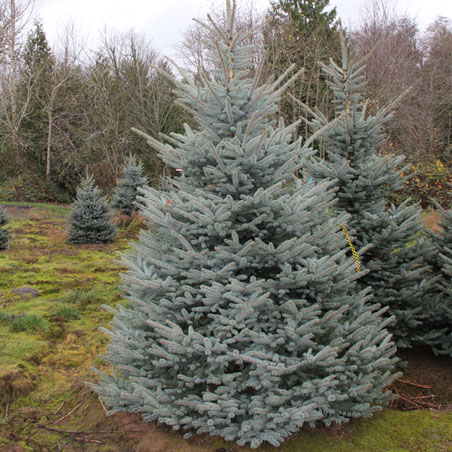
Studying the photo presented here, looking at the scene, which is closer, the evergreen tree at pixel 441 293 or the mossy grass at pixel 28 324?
the evergreen tree at pixel 441 293

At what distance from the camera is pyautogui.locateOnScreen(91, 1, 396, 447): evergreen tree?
105 inches

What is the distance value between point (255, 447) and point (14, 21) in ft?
86.0

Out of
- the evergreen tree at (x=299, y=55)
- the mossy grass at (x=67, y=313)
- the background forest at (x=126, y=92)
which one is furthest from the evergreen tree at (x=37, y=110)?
the mossy grass at (x=67, y=313)

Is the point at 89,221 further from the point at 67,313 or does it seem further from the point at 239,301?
the point at 239,301

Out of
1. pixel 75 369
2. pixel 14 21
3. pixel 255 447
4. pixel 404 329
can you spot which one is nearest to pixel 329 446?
pixel 255 447

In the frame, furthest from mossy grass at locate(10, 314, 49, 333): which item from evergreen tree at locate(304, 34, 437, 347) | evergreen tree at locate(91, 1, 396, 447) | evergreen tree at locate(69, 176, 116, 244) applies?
evergreen tree at locate(69, 176, 116, 244)

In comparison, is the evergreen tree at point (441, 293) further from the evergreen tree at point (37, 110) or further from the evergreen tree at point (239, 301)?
the evergreen tree at point (37, 110)

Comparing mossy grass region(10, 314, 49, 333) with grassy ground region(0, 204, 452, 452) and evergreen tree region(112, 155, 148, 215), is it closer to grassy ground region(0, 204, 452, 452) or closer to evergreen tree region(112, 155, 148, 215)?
grassy ground region(0, 204, 452, 452)

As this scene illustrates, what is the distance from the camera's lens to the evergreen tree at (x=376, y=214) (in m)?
4.25

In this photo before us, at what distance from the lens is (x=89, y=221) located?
10812mm

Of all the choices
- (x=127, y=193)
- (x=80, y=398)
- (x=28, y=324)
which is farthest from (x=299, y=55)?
(x=80, y=398)

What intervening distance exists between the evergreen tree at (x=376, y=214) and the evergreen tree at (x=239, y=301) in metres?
1.18

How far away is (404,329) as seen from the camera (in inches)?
172

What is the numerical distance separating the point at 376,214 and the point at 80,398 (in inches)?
127
